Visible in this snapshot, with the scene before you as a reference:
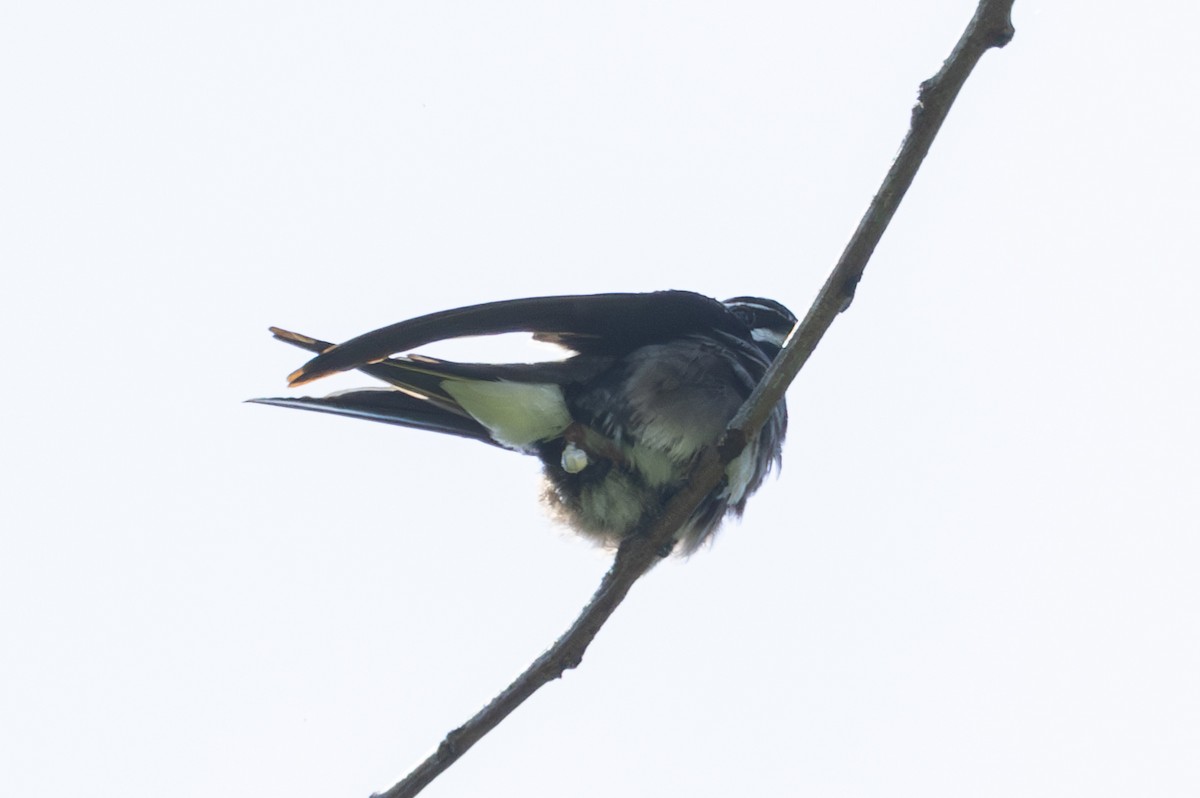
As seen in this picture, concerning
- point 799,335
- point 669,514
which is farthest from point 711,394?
point 799,335

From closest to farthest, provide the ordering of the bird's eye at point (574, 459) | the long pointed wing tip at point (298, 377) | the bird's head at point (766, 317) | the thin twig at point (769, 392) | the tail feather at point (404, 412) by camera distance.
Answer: the thin twig at point (769, 392)
the long pointed wing tip at point (298, 377)
the bird's eye at point (574, 459)
the tail feather at point (404, 412)
the bird's head at point (766, 317)

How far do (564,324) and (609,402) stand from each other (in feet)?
1.48

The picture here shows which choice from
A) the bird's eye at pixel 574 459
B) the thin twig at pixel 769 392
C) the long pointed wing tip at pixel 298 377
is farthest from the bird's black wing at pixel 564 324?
the thin twig at pixel 769 392

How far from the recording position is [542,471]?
624 centimetres

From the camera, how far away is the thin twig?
13.7 ft

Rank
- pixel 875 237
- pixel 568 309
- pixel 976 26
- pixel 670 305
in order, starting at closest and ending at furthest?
pixel 976 26 < pixel 875 237 < pixel 568 309 < pixel 670 305

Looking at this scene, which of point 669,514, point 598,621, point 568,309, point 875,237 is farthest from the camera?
point 568,309

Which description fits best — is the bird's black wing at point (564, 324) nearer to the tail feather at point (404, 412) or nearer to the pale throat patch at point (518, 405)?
the pale throat patch at point (518, 405)

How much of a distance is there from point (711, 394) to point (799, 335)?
1.28 meters

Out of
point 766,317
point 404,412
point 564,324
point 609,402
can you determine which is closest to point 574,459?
point 609,402

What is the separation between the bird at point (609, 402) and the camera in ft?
18.8

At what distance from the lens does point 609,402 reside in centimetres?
588

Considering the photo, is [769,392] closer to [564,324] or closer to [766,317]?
[564,324]

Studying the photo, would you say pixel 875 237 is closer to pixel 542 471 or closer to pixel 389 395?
pixel 542 471
